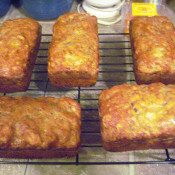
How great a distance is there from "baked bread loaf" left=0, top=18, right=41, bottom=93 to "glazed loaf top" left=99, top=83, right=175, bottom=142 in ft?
1.99

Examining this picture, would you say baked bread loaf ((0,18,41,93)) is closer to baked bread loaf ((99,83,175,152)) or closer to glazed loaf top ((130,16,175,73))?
baked bread loaf ((99,83,175,152))

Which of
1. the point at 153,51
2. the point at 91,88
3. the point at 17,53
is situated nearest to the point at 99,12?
the point at 91,88

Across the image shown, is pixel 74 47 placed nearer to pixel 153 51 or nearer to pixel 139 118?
pixel 153 51

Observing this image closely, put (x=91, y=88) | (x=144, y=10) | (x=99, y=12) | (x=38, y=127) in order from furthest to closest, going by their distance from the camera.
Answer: (x=99, y=12), (x=144, y=10), (x=91, y=88), (x=38, y=127)

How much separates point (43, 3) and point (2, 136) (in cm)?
152

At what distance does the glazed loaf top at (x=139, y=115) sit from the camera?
1.08 m

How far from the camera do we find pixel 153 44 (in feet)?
4.83

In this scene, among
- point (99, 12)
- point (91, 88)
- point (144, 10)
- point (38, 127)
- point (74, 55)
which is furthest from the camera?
point (99, 12)

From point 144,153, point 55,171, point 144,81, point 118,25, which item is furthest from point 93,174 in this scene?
point 118,25

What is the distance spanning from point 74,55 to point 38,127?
554mm

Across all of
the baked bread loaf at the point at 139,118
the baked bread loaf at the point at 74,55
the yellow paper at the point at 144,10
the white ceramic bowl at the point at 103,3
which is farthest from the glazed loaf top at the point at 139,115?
the white ceramic bowl at the point at 103,3

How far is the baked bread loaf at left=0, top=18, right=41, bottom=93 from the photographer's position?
1400 mm

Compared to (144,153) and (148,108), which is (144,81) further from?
(144,153)

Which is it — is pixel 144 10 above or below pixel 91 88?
above
